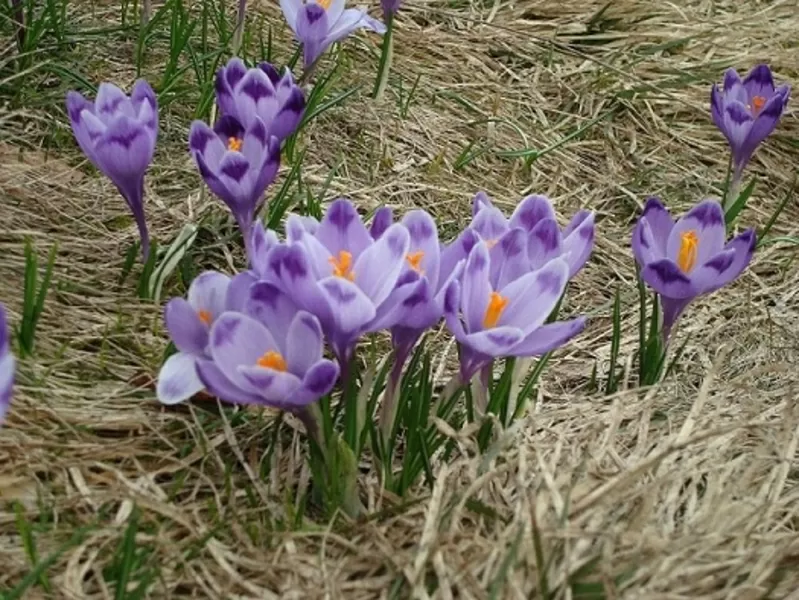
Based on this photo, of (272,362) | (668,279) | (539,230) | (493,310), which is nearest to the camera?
(272,362)

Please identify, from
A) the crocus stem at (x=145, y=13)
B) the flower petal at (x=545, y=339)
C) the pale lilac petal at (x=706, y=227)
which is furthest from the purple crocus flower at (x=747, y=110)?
the crocus stem at (x=145, y=13)

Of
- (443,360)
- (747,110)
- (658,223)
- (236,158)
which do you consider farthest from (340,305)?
(747,110)

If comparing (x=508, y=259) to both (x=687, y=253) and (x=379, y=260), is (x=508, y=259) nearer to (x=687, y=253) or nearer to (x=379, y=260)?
(x=379, y=260)

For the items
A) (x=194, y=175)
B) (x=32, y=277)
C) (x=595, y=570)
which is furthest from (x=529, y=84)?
(x=595, y=570)

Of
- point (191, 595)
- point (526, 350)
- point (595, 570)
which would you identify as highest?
point (526, 350)

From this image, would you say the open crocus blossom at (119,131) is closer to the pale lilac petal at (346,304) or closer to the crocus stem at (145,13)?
the pale lilac petal at (346,304)

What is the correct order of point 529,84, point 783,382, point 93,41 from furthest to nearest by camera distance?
1. point 529,84
2. point 93,41
3. point 783,382

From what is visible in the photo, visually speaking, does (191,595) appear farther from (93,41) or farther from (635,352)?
(93,41)
